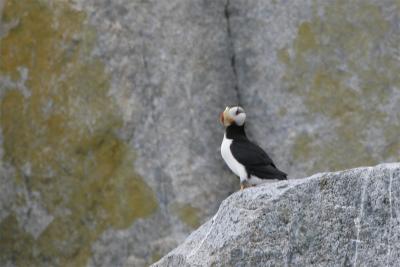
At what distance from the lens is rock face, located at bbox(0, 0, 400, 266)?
1248 centimetres

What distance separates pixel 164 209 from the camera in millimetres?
12500

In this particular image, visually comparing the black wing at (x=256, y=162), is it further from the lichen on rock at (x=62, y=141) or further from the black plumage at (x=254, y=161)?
the lichen on rock at (x=62, y=141)

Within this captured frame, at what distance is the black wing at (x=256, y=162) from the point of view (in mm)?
9578

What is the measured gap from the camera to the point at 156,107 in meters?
12.8

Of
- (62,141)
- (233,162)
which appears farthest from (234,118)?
(62,141)

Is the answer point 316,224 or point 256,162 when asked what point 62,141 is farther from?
point 316,224

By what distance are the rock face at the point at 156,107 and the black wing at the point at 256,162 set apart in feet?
9.14

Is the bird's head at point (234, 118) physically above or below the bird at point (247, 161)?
above

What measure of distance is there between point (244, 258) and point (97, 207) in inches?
251

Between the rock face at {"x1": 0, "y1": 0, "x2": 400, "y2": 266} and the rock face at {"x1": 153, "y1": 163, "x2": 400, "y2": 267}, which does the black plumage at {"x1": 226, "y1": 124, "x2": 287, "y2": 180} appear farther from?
the rock face at {"x1": 153, "y1": 163, "x2": 400, "y2": 267}

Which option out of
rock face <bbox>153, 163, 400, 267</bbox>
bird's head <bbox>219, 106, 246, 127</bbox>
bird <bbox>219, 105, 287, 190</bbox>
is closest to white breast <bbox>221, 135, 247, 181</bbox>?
bird <bbox>219, 105, 287, 190</bbox>

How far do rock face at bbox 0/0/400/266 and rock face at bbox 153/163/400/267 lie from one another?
5.89 metres

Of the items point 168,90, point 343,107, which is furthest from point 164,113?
point 343,107

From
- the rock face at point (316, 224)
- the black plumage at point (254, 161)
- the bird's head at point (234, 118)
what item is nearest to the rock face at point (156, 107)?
the bird's head at point (234, 118)
